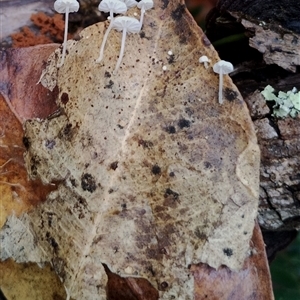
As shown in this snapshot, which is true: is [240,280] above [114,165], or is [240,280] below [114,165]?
below

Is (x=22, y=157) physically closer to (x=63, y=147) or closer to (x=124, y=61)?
(x=63, y=147)

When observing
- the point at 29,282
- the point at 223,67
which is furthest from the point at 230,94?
the point at 29,282

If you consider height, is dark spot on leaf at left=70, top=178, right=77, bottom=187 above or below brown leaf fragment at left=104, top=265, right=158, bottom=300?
above

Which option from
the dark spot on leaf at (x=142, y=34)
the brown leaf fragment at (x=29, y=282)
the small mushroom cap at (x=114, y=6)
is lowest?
the brown leaf fragment at (x=29, y=282)

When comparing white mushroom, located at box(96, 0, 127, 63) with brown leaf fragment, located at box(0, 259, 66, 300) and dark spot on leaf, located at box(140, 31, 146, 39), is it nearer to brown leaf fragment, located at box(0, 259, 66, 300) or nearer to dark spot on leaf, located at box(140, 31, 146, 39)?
dark spot on leaf, located at box(140, 31, 146, 39)

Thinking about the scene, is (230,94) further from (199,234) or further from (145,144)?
(199,234)

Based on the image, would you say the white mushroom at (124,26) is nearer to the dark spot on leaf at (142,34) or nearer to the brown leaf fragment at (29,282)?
the dark spot on leaf at (142,34)

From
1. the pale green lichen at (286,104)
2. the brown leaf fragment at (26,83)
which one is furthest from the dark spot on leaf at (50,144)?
the pale green lichen at (286,104)

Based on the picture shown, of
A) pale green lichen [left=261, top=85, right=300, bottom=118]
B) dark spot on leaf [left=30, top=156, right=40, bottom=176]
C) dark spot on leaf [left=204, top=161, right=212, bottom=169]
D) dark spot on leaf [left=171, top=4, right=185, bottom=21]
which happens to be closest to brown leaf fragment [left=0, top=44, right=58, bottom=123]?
dark spot on leaf [left=30, top=156, right=40, bottom=176]
